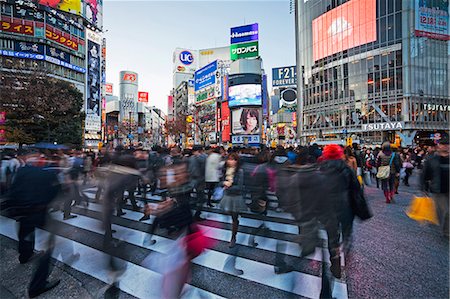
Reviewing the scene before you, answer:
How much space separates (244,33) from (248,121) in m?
21.2

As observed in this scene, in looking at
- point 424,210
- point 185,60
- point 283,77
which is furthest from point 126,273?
point 185,60

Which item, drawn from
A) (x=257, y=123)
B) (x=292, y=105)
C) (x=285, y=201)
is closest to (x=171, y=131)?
(x=257, y=123)

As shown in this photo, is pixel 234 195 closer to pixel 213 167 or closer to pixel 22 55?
pixel 213 167

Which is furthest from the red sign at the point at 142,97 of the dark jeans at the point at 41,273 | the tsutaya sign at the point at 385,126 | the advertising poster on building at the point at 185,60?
the dark jeans at the point at 41,273

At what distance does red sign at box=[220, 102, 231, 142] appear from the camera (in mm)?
54031

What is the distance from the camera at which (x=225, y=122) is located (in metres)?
55.3

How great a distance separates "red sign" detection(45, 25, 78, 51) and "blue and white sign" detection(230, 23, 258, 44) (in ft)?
108

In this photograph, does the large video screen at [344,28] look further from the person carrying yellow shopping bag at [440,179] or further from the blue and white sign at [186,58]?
the blue and white sign at [186,58]

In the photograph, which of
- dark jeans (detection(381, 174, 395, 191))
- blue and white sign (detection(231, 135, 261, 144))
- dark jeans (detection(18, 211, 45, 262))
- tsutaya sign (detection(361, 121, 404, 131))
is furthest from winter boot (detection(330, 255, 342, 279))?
blue and white sign (detection(231, 135, 261, 144))

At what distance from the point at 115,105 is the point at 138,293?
139 meters

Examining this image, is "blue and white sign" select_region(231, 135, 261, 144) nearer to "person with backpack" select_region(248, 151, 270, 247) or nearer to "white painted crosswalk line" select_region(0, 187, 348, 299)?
"white painted crosswalk line" select_region(0, 187, 348, 299)

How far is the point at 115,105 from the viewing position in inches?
5049

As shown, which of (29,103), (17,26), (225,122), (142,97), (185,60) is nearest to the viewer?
(29,103)

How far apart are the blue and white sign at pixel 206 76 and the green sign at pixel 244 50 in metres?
6.36
